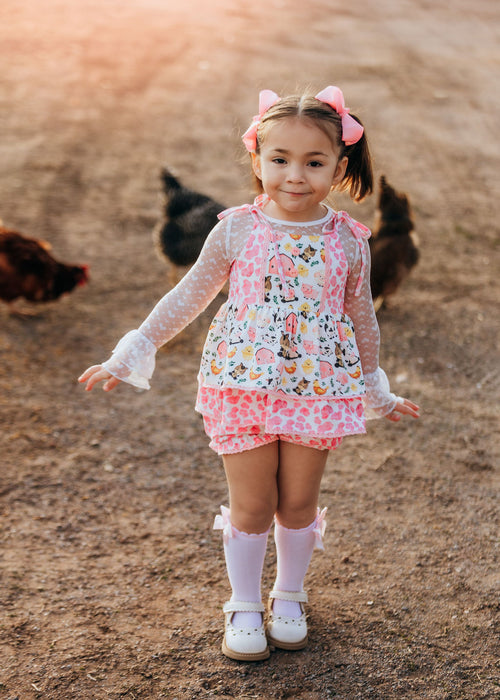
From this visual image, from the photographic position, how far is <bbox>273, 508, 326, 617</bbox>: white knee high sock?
2.33 metres

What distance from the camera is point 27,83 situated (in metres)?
9.02

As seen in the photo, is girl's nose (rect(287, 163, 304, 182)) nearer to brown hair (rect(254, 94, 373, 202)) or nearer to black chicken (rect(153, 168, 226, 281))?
brown hair (rect(254, 94, 373, 202))

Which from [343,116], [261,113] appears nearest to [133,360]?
[261,113]

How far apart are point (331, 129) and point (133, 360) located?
87cm

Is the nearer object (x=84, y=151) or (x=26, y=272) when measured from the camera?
(x=26, y=272)

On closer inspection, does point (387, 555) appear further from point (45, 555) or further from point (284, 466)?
point (45, 555)

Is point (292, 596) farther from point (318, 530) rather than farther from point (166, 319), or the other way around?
point (166, 319)

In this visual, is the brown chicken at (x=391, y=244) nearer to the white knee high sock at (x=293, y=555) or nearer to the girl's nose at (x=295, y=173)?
the white knee high sock at (x=293, y=555)

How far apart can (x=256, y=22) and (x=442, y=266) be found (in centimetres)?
815

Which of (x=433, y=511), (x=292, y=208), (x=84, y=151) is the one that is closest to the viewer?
(x=292, y=208)

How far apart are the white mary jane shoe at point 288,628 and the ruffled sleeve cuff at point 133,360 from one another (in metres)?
0.90

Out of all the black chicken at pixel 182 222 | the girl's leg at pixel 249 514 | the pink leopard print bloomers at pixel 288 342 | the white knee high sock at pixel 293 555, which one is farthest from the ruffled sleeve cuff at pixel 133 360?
the black chicken at pixel 182 222

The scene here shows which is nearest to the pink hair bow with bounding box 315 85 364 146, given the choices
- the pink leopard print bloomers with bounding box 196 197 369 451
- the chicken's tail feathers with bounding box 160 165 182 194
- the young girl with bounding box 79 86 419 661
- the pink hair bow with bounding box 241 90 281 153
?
the young girl with bounding box 79 86 419 661

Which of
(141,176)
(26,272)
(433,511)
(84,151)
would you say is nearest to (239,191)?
(141,176)
